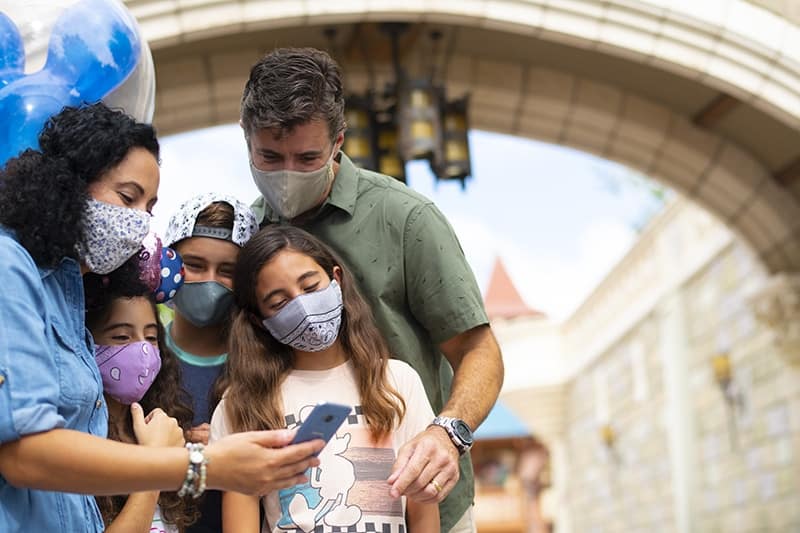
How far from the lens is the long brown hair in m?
2.10

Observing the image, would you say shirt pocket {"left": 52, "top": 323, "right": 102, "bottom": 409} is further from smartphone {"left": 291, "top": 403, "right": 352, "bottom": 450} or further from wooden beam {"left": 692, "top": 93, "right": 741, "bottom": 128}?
wooden beam {"left": 692, "top": 93, "right": 741, "bottom": 128}

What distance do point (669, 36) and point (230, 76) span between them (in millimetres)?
2353

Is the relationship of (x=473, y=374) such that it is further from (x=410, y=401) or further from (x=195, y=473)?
(x=195, y=473)

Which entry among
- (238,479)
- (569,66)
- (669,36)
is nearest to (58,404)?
(238,479)

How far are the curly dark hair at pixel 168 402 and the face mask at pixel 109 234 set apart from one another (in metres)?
0.36

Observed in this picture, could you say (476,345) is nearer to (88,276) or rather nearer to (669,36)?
(88,276)

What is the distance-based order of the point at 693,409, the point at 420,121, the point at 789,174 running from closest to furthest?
the point at 420,121 < the point at 789,174 < the point at 693,409

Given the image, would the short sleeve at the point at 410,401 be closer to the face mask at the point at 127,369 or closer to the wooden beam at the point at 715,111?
the face mask at the point at 127,369

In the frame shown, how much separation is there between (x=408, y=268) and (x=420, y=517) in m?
0.50

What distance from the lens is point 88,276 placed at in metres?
1.87

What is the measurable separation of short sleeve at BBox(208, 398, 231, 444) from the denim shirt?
1.35 ft

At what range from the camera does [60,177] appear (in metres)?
1.64

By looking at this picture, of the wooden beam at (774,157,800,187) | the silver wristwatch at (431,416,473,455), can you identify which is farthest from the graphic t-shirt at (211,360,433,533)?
the wooden beam at (774,157,800,187)

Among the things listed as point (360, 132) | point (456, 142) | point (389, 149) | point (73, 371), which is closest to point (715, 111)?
point (456, 142)
